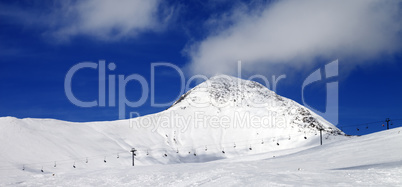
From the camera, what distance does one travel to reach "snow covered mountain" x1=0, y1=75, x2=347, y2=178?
95.3 m

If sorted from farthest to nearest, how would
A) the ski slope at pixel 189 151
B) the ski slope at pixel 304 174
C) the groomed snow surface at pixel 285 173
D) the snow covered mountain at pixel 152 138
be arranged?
the snow covered mountain at pixel 152 138
the ski slope at pixel 189 151
the groomed snow surface at pixel 285 173
the ski slope at pixel 304 174

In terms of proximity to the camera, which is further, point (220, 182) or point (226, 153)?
point (226, 153)

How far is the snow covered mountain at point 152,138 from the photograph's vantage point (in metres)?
95.3

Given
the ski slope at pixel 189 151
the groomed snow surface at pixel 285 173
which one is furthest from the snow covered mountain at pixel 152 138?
the groomed snow surface at pixel 285 173

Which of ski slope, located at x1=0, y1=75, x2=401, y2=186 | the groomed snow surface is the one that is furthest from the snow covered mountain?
the groomed snow surface

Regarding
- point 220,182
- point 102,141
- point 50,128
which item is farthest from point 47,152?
point 220,182

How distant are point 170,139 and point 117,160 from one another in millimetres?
47977

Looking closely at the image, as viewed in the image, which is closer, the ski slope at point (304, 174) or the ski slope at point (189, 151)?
the ski slope at point (304, 174)

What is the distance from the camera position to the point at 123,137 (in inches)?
5610

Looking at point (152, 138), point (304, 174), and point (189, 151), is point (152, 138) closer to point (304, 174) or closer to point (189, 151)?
point (189, 151)

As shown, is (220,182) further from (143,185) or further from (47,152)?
(47,152)

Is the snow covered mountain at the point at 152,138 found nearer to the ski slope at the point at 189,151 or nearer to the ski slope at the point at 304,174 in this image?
the ski slope at the point at 189,151

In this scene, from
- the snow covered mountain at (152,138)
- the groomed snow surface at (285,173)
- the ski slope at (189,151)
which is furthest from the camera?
the snow covered mountain at (152,138)

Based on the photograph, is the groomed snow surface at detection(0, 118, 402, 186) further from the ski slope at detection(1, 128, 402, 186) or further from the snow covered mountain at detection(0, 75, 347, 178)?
the snow covered mountain at detection(0, 75, 347, 178)
